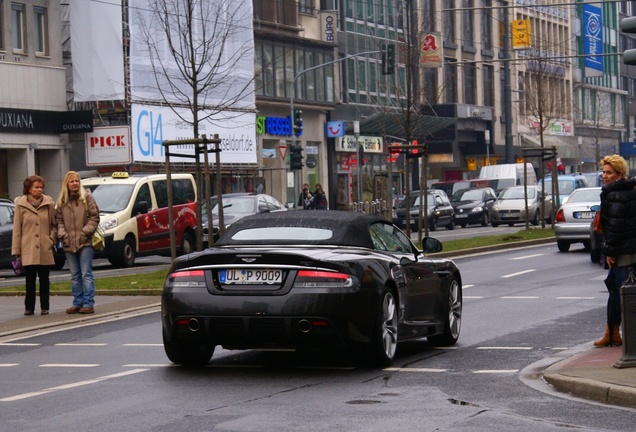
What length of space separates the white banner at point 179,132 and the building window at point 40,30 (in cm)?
373

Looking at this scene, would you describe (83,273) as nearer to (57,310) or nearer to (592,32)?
(57,310)

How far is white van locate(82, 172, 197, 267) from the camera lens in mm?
30859

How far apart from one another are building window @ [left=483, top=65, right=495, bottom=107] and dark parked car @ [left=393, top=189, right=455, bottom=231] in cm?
3153

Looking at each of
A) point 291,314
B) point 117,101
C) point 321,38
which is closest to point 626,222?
point 291,314

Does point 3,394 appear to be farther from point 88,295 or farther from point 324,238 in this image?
point 88,295

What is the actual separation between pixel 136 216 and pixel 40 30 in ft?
51.1

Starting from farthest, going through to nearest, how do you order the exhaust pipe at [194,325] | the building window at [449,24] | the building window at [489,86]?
the building window at [489,86] → the building window at [449,24] → the exhaust pipe at [194,325]

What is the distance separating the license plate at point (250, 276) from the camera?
11.7 metres

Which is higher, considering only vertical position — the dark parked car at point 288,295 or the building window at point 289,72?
the building window at point 289,72

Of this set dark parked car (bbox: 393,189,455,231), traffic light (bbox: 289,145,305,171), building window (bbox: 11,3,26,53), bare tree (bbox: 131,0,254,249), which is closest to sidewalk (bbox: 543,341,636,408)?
bare tree (bbox: 131,0,254,249)

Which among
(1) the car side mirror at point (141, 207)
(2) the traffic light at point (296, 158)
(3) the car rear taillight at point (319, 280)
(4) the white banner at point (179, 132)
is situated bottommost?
(3) the car rear taillight at point (319, 280)

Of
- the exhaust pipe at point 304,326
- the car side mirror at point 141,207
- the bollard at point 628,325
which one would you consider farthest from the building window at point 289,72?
the bollard at point 628,325

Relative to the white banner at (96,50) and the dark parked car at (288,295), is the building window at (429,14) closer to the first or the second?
the white banner at (96,50)

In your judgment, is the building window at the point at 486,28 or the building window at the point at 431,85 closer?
the building window at the point at 431,85
